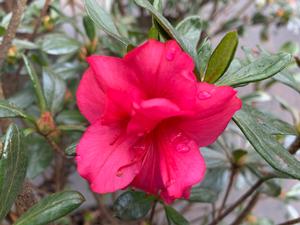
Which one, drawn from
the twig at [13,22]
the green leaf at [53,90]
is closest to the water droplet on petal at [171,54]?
the twig at [13,22]

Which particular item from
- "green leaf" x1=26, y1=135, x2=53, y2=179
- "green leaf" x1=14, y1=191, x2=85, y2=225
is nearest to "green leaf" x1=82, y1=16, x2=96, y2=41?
"green leaf" x1=26, y1=135, x2=53, y2=179

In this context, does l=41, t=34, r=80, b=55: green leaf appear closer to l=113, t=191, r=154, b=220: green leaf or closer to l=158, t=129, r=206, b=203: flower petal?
l=113, t=191, r=154, b=220: green leaf

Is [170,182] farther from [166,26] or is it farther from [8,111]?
[8,111]

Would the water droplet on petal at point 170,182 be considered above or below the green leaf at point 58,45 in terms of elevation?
above

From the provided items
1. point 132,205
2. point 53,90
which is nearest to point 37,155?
point 53,90

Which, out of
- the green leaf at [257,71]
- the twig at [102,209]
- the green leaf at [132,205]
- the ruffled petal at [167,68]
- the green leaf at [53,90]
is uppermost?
the ruffled petal at [167,68]

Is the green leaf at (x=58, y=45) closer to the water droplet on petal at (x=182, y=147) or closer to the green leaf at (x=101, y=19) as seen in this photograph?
the green leaf at (x=101, y=19)
